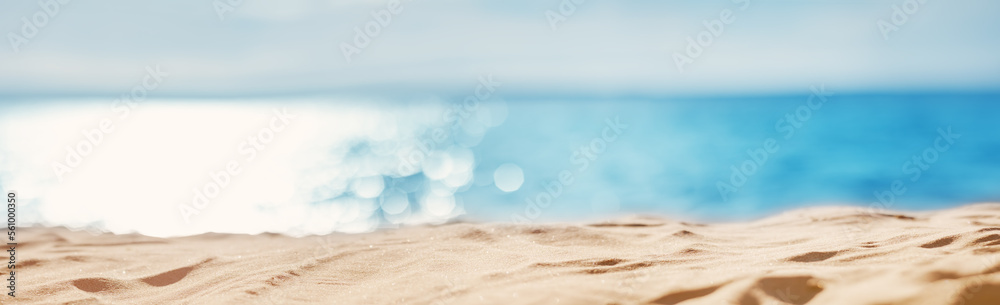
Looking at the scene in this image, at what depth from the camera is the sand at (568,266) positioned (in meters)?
2.58

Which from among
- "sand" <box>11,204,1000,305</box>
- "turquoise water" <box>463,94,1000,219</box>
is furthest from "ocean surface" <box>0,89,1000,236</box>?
"sand" <box>11,204,1000,305</box>

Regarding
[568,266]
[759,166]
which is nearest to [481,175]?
[759,166]

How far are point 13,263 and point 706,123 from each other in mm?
26144

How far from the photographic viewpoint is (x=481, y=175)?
13766mm

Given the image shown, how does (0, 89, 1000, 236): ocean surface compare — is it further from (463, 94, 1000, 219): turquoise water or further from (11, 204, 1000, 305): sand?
(11, 204, 1000, 305): sand

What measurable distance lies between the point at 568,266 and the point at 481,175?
10.5 m

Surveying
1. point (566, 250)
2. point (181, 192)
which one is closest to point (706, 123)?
point (181, 192)

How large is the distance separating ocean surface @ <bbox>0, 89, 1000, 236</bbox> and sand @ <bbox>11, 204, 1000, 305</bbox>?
3.62 metres

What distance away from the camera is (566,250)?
3869 mm

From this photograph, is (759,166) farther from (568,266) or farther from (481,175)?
(568,266)

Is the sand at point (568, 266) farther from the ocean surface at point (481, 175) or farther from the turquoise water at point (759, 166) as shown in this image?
the turquoise water at point (759, 166)

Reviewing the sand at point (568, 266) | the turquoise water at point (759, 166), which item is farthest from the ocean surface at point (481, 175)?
the sand at point (568, 266)

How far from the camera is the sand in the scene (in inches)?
101

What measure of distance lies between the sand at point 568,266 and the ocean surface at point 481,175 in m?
3.62
